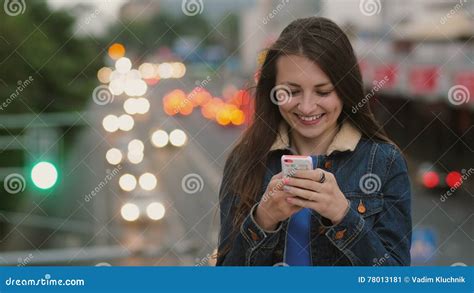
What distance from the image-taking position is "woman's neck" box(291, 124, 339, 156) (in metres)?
1.55

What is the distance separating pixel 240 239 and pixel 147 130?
1922 centimetres

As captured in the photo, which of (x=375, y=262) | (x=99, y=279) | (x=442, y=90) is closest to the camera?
(x=375, y=262)

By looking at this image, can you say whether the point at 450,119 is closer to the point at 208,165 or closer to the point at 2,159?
→ the point at 208,165

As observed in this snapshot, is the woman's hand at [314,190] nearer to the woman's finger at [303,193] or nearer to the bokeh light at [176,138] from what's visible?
the woman's finger at [303,193]

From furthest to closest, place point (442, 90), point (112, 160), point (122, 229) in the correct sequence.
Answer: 1. point (442, 90)
2. point (122, 229)
3. point (112, 160)

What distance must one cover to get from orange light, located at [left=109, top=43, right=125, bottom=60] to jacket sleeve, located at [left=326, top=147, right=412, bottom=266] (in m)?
12.5

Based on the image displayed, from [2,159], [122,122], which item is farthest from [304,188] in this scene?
[122,122]

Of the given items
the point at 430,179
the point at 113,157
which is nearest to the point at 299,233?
the point at 113,157

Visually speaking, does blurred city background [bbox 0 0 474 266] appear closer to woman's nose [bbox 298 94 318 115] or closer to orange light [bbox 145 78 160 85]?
woman's nose [bbox 298 94 318 115]

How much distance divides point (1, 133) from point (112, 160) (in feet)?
10.3

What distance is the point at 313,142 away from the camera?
1.56m

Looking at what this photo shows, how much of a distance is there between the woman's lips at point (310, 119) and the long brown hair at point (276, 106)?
0.05 m

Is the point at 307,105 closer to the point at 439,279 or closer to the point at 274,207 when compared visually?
the point at 274,207

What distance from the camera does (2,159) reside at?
19.8 feet
